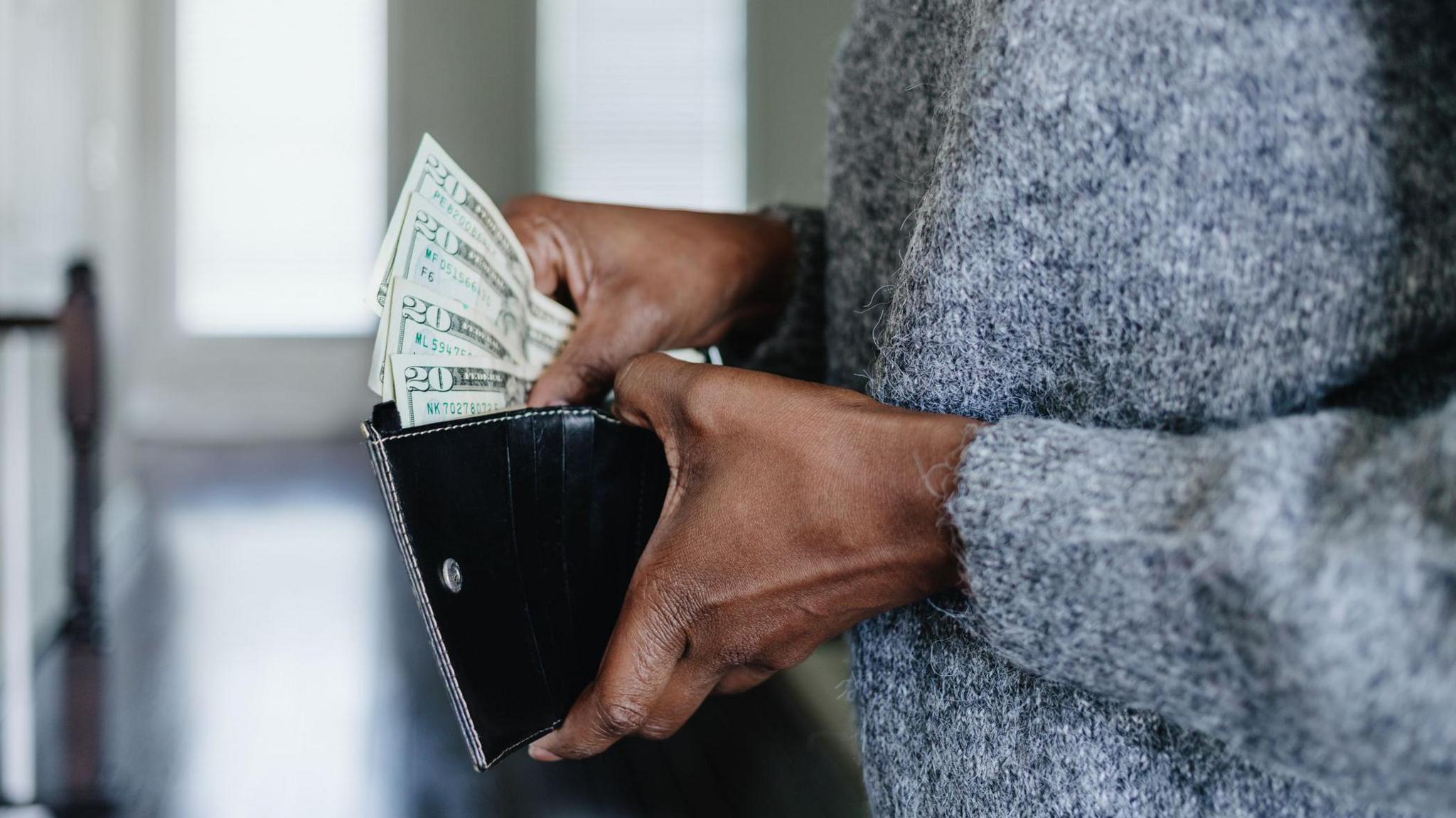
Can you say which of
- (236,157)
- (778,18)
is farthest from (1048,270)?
(236,157)

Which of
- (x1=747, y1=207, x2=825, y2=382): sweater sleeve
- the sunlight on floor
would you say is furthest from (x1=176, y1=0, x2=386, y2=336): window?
(x1=747, y1=207, x2=825, y2=382): sweater sleeve

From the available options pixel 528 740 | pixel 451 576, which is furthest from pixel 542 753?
pixel 451 576

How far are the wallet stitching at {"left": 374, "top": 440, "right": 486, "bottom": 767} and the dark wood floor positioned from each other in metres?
0.97

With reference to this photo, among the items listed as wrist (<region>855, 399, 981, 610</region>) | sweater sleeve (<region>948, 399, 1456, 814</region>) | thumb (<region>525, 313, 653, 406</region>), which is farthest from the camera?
thumb (<region>525, 313, 653, 406</region>)

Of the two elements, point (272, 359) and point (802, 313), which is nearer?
→ point (802, 313)

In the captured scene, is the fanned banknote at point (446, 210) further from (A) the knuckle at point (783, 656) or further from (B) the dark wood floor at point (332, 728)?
(B) the dark wood floor at point (332, 728)

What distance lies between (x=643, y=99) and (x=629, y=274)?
3755 millimetres

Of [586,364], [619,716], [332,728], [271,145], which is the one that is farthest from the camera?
[271,145]

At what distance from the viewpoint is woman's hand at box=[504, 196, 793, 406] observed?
2.06 ft

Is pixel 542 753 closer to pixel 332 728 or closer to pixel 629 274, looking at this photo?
pixel 629 274

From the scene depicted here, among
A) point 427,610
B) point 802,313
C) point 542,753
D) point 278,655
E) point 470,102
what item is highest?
point 470,102

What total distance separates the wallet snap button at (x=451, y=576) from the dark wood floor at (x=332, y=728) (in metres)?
1.01

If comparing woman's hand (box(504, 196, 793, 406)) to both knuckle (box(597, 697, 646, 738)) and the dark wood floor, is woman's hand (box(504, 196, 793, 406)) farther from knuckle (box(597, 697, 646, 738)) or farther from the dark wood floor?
the dark wood floor

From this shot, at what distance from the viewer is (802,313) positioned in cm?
74
